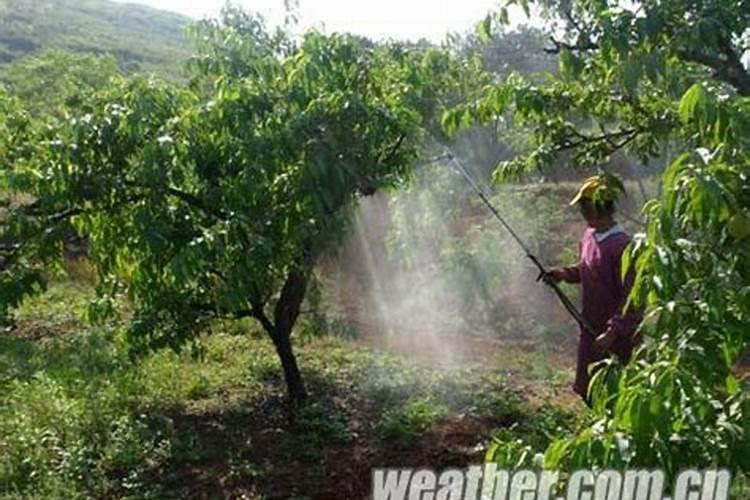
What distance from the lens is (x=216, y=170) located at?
15.9ft

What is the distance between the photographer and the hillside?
120 feet

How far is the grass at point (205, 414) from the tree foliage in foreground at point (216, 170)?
0.95 m

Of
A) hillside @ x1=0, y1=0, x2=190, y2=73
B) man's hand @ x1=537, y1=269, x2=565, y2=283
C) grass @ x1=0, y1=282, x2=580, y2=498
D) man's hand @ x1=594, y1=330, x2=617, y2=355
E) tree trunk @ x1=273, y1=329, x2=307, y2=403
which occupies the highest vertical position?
hillside @ x1=0, y1=0, x2=190, y2=73

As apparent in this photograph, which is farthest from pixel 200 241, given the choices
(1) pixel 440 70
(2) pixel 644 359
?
(2) pixel 644 359

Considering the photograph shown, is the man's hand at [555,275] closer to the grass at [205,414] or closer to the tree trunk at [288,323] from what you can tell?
the grass at [205,414]

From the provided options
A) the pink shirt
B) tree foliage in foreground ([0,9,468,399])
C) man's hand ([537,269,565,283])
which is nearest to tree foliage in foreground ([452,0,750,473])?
the pink shirt

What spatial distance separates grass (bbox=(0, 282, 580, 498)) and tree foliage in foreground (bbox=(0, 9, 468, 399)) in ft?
3.10

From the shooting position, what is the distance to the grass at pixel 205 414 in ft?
15.5

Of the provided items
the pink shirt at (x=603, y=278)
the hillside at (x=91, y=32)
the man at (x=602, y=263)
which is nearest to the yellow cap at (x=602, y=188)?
the man at (x=602, y=263)

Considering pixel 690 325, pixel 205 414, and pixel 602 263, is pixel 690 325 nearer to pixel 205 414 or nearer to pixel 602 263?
pixel 602 263

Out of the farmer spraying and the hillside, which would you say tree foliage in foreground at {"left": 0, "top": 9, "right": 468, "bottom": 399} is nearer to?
the farmer spraying

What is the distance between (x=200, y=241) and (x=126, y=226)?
913mm

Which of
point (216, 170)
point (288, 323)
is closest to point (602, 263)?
point (216, 170)

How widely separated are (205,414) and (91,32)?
43.3 metres
